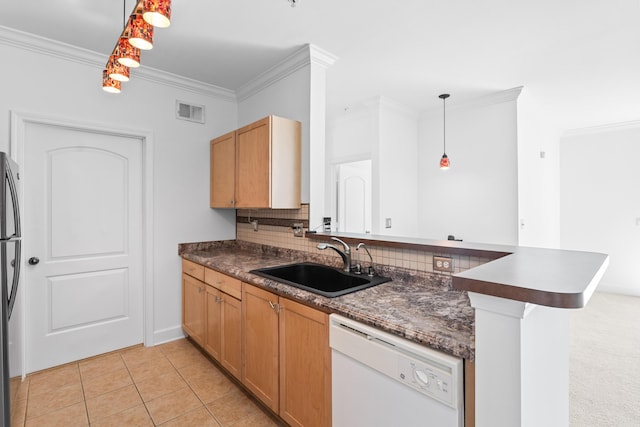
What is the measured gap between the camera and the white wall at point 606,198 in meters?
4.82

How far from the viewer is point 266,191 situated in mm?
2543

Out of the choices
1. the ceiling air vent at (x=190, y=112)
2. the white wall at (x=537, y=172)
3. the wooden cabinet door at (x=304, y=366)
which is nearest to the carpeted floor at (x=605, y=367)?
the white wall at (x=537, y=172)

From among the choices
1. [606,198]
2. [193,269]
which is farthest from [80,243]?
[606,198]

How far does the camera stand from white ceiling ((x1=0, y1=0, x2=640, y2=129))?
6.95ft

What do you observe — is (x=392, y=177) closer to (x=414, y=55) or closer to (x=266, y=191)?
(x=414, y=55)

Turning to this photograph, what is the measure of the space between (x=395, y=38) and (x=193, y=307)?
295cm

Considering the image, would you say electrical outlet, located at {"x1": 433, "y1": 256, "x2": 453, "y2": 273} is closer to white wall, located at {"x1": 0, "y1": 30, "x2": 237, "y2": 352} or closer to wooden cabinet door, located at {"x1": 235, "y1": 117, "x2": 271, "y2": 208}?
wooden cabinet door, located at {"x1": 235, "y1": 117, "x2": 271, "y2": 208}

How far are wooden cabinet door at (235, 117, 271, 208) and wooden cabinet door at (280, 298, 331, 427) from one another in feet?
3.51

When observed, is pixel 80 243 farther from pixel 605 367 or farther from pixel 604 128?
pixel 604 128

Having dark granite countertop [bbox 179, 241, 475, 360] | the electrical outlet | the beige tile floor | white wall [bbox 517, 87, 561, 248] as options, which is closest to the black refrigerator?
the beige tile floor

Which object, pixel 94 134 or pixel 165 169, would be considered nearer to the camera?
pixel 94 134

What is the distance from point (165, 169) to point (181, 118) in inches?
22.2

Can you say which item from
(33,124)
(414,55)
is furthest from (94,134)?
(414,55)

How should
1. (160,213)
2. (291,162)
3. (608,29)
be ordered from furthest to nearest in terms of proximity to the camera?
(160,213) → (291,162) → (608,29)
